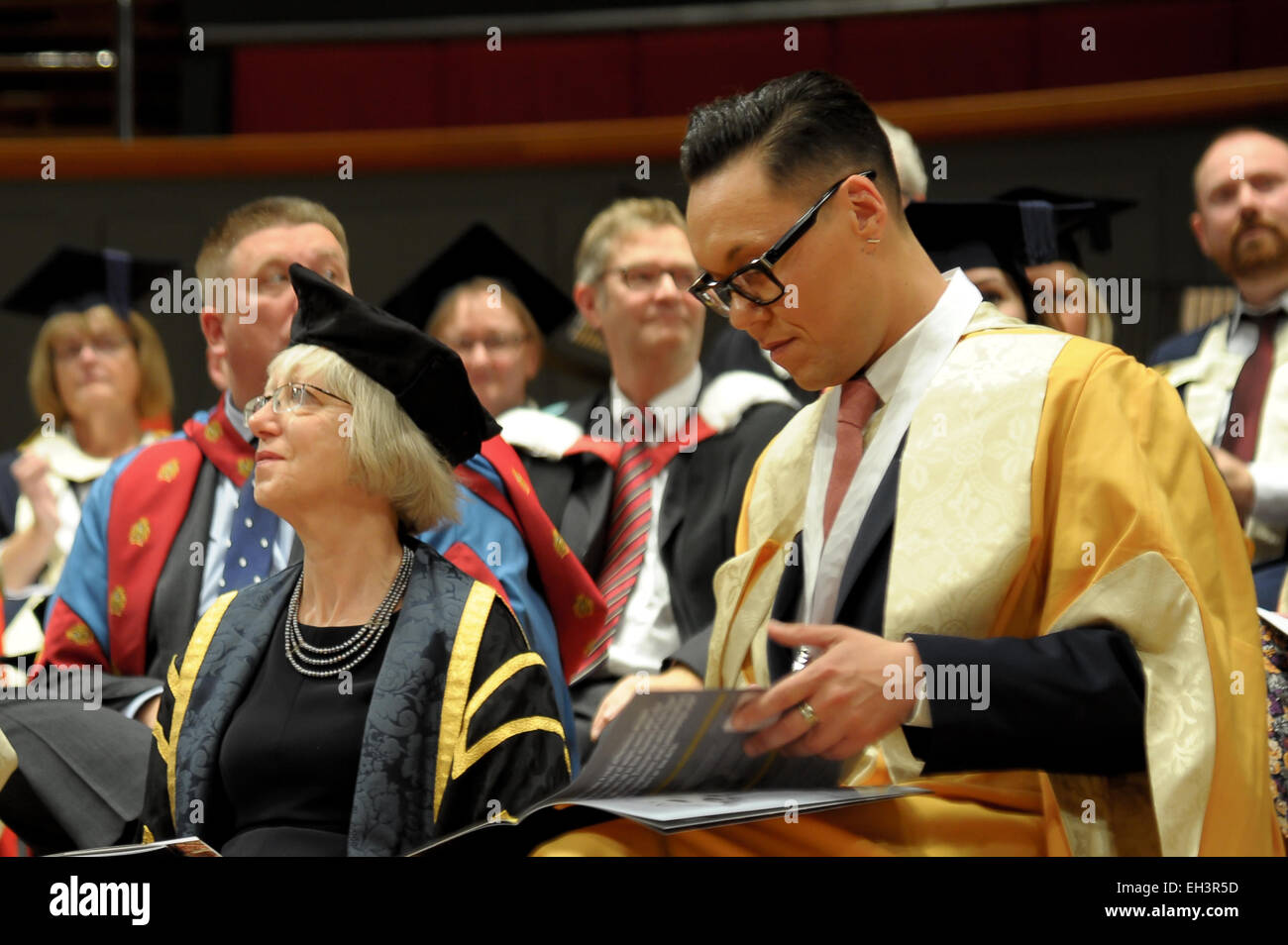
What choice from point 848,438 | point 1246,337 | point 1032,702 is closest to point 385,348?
point 848,438

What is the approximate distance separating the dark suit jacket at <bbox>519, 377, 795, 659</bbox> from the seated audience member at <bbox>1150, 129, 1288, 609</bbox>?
39.4 inches

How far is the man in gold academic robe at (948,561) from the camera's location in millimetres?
1589

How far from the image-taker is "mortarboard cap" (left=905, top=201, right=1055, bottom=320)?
2586mm

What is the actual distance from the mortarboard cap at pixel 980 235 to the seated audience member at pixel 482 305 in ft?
5.38

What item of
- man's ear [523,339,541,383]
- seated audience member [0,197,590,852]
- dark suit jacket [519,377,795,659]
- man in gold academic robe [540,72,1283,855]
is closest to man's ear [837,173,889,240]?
man in gold academic robe [540,72,1283,855]

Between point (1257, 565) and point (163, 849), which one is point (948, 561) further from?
point (1257, 565)

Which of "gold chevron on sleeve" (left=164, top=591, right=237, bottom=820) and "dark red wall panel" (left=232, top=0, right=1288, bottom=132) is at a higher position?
"dark red wall panel" (left=232, top=0, right=1288, bottom=132)

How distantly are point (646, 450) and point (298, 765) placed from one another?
5.19 feet

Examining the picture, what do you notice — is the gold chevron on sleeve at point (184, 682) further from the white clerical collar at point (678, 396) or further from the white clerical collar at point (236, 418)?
the white clerical collar at point (678, 396)

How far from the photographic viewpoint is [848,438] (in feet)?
6.50

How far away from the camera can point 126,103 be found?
6.28m

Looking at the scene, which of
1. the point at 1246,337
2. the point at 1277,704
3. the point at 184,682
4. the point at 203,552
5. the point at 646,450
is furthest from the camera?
the point at 1246,337

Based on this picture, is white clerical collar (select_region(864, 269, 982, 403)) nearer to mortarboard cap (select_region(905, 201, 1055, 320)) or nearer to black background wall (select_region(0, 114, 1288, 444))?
mortarboard cap (select_region(905, 201, 1055, 320))
